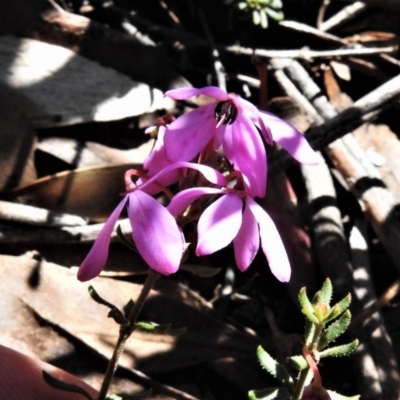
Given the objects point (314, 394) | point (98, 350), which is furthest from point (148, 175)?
point (98, 350)

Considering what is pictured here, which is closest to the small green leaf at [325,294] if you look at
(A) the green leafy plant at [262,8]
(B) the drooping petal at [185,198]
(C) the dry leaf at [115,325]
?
(B) the drooping petal at [185,198]

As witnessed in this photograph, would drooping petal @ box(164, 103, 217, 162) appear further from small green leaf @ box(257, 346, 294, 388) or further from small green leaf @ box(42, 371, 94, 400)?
small green leaf @ box(42, 371, 94, 400)

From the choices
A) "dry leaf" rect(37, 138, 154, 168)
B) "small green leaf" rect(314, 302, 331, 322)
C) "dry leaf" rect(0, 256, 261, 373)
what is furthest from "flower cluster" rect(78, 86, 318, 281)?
"dry leaf" rect(37, 138, 154, 168)

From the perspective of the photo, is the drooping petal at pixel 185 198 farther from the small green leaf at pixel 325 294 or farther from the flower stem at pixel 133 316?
the small green leaf at pixel 325 294

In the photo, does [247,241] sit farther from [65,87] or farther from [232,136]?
[65,87]

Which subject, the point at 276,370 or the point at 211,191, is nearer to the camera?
the point at 211,191

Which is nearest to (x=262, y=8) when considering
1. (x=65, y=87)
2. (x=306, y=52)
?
(x=306, y=52)
